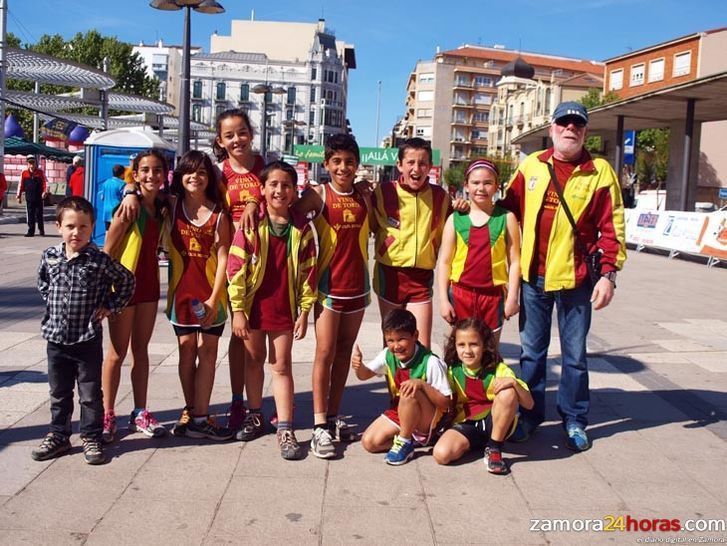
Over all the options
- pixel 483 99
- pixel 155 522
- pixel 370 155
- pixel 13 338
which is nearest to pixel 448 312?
pixel 155 522

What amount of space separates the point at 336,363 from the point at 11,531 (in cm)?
204

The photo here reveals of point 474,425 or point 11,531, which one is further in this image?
point 474,425

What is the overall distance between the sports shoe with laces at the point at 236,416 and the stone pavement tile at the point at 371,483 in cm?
75

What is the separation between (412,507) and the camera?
3.63 metres

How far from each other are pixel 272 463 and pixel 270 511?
2.14ft

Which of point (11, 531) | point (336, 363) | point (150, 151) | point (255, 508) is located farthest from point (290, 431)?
point (150, 151)

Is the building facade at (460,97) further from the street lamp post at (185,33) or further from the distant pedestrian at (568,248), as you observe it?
the distant pedestrian at (568,248)

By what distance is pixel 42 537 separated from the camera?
126 inches

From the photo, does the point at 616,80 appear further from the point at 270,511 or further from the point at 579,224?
the point at 270,511

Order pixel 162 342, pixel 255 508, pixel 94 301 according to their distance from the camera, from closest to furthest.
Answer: pixel 255 508, pixel 94 301, pixel 162 342

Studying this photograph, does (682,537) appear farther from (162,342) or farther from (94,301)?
(162,342)

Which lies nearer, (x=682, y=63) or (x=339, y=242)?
(x=339, y=242)

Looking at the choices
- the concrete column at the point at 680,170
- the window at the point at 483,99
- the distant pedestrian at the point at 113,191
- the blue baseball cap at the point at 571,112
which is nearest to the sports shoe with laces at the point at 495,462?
the blue baseball cap at the point at 571,112

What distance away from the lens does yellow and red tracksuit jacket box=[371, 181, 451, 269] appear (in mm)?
4602
